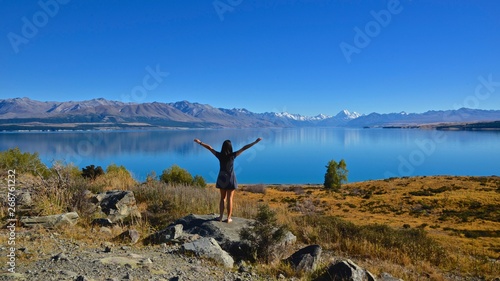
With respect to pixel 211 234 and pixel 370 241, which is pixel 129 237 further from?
pixel 370 241

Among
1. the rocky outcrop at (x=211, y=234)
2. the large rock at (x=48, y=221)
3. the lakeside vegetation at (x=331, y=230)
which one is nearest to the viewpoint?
the rocky outcrop at (x=211, y=234)

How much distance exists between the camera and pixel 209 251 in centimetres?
612

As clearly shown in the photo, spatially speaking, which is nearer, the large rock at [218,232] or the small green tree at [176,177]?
the large rock at [218,232]

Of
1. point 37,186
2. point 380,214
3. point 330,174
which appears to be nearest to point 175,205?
point 37,186

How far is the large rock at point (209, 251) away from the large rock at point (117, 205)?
11.1ft

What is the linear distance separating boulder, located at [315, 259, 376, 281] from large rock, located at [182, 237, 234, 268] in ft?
5.32

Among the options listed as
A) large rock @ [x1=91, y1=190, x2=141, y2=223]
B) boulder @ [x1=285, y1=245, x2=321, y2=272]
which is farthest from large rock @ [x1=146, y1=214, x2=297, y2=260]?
large rock @ [x1=91, y1=190, x2=141, y2=223]

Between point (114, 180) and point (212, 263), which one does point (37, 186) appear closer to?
point (212, 263)

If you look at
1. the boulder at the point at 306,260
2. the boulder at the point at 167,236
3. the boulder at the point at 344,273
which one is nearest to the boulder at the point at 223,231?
the boulder at the point at 167,236

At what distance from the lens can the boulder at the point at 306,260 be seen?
607 centimetres

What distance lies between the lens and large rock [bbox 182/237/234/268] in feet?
19.7

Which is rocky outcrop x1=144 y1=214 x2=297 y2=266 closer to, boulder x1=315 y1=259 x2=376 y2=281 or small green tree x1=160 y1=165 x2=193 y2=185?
boulder x1=315 y1=259 x2=376 y2=281

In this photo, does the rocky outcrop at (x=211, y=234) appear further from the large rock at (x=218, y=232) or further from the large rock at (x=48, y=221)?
the large rock at (x=48, y=221)

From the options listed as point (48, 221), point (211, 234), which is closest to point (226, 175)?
point (211, 234)
